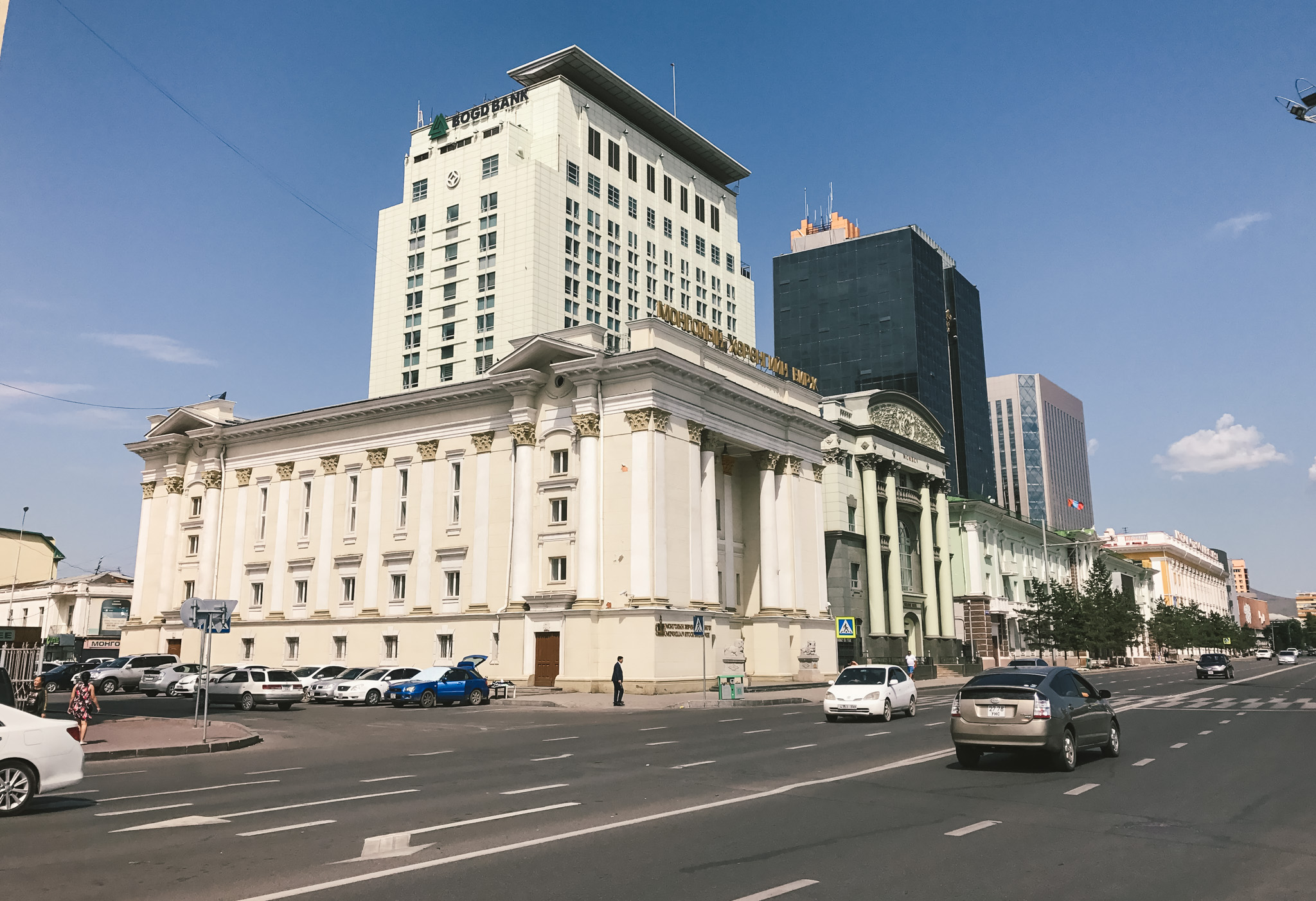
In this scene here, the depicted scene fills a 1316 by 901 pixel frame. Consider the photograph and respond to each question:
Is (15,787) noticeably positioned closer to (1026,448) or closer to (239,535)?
(239,535)

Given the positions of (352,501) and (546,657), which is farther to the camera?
(352,501)

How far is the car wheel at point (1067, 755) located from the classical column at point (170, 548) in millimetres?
60448

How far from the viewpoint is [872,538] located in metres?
67.1

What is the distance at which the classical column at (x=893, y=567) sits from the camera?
223 feet

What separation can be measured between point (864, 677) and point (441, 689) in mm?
18661

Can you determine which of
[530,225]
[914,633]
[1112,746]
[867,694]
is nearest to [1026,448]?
[914,633]

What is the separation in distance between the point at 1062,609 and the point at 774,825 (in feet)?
274

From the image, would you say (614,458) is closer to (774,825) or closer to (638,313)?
(774,825)

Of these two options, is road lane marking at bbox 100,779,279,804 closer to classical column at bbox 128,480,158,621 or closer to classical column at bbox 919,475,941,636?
classical column at bbox 128,480,158,621

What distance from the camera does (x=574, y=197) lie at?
8619 cm

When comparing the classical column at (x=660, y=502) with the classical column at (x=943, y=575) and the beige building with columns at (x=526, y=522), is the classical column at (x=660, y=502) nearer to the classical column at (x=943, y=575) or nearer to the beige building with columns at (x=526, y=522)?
the beige building with columns at (x=526, y=522)

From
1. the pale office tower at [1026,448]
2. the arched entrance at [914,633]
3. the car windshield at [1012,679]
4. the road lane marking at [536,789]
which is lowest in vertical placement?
the road lane marking at [536,789]

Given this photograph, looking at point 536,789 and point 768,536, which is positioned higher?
point 768,536

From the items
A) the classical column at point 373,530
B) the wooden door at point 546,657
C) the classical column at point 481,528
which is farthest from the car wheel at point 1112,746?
the classical column at point 373,530
